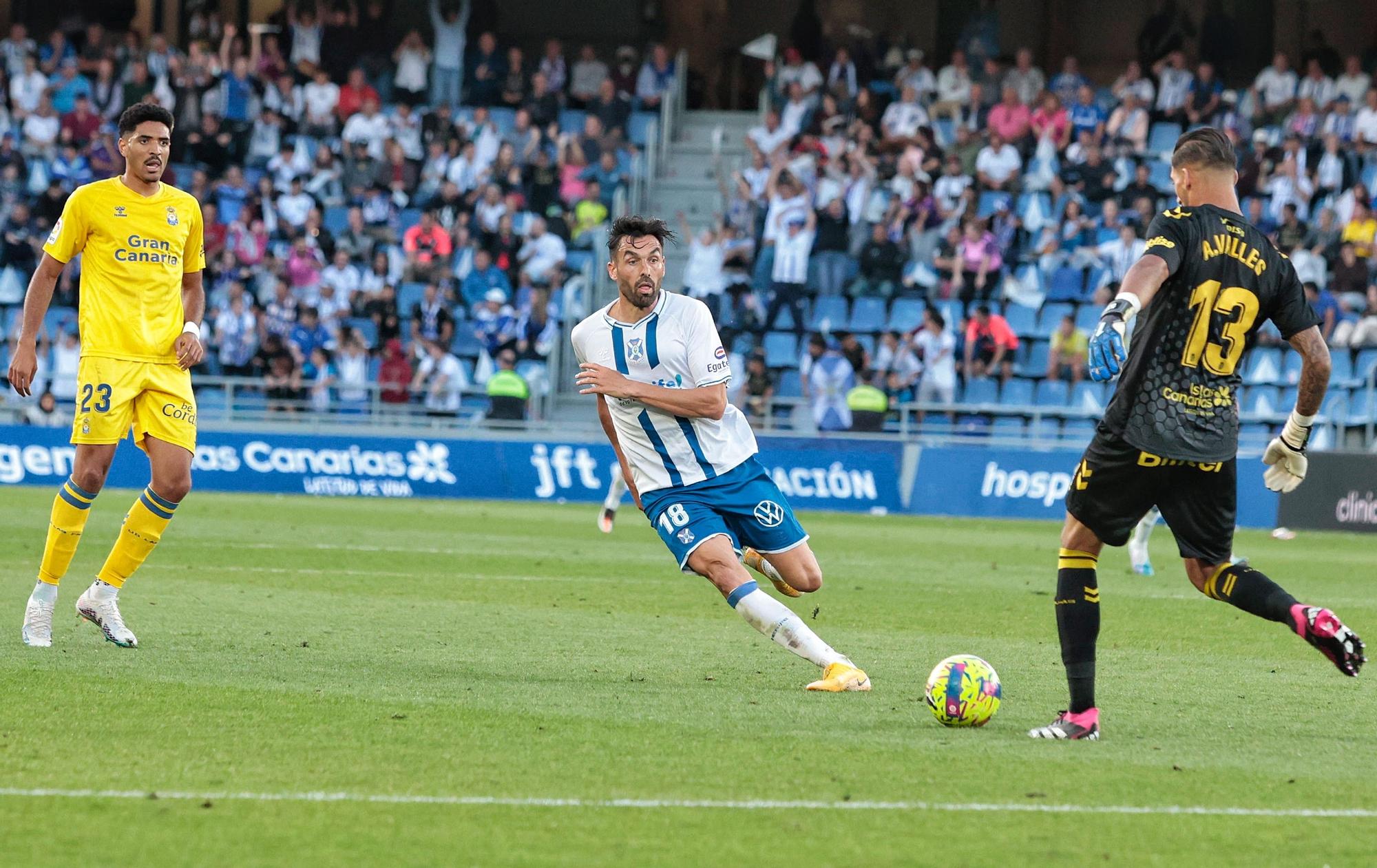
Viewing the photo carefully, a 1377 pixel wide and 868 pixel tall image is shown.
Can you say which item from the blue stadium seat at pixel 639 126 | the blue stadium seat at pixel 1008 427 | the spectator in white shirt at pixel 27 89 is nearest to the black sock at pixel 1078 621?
the blue stadium seat at pixel 1008 427

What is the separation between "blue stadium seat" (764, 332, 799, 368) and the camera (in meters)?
25.0

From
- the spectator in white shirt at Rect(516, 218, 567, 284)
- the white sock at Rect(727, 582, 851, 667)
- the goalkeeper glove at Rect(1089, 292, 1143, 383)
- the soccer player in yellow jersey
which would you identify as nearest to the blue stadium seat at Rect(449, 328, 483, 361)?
the spectator in white shirt at Rect(516, 218, 567, 284)

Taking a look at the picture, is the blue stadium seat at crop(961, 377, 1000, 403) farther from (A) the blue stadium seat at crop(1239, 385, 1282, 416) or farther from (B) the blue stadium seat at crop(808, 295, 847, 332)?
(A) the blue stadium seat at crop(1239, 385, 1282, 416)

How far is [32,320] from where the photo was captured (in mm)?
8195

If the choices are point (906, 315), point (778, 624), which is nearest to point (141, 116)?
point (778, 624)

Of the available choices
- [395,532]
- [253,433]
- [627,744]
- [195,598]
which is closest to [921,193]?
[253,433]

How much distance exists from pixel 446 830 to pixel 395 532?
1271 centimetres

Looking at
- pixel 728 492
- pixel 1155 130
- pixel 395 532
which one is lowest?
pixel 395 532

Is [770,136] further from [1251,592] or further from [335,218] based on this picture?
[1251,592]

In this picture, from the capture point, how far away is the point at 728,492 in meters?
7.61

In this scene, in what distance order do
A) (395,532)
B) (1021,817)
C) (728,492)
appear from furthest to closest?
(395,532), (728,492), (1021,817)

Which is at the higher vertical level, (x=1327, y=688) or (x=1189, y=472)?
(x=1189, y=472)

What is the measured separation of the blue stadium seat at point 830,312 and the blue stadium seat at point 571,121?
6.24m

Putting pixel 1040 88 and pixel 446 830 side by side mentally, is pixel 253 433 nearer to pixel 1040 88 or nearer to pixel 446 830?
pixel 1040 88
